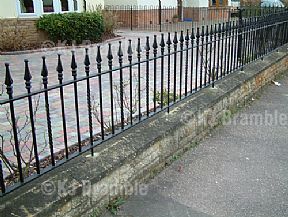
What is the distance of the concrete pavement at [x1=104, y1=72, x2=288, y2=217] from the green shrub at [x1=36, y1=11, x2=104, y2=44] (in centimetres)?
873

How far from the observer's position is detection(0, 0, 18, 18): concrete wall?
11750 millimetres

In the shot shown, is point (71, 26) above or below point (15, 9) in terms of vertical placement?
below

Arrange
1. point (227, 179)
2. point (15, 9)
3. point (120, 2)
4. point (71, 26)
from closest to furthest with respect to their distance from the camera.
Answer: point (227, 179)
point (15, 9)
point (71, 26)
point (120, 2)

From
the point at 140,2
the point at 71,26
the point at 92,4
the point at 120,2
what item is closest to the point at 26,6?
the point at 71,26

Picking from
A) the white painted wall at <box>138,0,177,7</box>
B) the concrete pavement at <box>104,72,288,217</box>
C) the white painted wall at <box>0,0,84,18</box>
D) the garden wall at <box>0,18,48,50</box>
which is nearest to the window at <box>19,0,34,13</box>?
the white painted wall at <box>0,0,84,18</box>

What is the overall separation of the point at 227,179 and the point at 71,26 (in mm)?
10224

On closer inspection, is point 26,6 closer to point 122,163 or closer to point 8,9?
point 8,9

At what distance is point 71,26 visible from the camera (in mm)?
12742

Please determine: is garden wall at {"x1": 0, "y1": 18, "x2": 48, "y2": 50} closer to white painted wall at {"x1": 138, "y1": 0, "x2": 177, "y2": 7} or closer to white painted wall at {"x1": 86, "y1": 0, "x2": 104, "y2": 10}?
white painted wall at {"x1": 86, "y1": 0, "x2": 104, "y2": 10}

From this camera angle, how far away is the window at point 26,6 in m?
12.6

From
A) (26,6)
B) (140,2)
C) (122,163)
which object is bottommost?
(122,163)

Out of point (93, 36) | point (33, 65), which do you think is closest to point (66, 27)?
point (93, 36)

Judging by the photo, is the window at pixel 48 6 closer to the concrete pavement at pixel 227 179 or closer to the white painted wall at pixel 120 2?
the white painted wall at pixel 120 2

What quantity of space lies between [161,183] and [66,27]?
10036 mm
